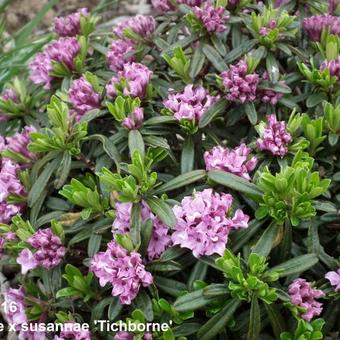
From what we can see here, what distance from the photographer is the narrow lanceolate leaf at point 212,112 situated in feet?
7.20

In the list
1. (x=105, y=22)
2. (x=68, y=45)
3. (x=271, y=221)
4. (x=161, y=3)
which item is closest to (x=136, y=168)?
(x=271, y=221)

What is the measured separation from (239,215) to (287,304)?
316 mm

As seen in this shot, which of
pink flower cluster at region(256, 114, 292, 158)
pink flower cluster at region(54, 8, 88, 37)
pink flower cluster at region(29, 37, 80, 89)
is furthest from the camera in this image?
pink flower cluster at region(54, 8, 88, 37)

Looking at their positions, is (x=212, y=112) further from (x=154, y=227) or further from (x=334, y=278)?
(x=334, y=278)

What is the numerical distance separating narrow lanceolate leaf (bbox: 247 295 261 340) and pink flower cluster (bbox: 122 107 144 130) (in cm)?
76

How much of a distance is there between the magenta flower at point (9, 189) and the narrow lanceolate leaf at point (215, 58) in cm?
87

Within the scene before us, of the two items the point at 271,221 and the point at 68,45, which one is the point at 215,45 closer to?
the point at 68,45

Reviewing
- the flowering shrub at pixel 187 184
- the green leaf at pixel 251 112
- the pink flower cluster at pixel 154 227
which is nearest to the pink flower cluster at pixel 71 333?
the flowering shrub at pixel 187 184

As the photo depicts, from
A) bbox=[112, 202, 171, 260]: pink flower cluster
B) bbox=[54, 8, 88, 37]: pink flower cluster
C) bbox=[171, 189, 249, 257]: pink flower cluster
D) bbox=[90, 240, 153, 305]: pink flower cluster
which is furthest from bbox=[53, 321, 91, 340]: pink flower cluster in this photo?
bbox=[54, 8, 88, 37]: pink flower cluster

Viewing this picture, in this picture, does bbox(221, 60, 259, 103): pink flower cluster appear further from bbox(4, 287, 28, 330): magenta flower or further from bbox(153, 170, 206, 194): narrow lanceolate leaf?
bbox(4, 287, 28, 330): magenta flower

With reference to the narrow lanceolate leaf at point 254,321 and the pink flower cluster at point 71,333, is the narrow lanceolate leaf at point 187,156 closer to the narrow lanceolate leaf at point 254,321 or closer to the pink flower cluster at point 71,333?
the narrow lanceolate leaf at point 254,321

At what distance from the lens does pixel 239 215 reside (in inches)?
76.0

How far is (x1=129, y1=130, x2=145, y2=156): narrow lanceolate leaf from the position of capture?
2.10 metres

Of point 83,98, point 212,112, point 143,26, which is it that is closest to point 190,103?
point 212,112
